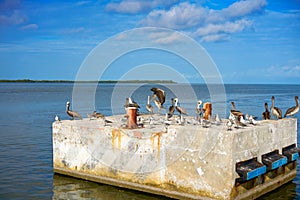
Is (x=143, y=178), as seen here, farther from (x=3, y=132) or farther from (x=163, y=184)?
(x=3, y=132)

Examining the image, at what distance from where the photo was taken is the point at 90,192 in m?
15.8

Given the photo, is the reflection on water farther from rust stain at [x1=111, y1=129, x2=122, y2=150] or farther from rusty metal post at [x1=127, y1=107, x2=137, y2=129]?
rusty metal post at [x1=127, y1=107, x2=137, y2=129]

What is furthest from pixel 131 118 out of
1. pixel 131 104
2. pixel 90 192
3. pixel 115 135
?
pixel 90 192

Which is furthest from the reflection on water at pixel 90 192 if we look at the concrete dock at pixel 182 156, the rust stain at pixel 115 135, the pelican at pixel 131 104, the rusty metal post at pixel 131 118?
the pelican at pixel 131 104

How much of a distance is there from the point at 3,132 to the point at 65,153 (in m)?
14.4

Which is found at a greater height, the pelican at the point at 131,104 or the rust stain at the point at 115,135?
the pelican at the point at 131,104

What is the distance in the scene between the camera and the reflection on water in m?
15.1

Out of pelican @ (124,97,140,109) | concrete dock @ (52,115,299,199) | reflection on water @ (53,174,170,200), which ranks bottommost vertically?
reflection on water @ (53,174,170,200)

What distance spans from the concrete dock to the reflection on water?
241mm

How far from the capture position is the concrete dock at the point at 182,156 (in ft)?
43.2

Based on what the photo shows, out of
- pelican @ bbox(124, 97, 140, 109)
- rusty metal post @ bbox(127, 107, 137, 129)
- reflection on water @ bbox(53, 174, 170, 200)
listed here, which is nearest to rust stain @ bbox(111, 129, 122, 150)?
rusty metal post @ bbox(127, 107, 137, 129)

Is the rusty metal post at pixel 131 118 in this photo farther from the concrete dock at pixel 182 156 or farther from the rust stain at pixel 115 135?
the rust stain at pixel 115 135

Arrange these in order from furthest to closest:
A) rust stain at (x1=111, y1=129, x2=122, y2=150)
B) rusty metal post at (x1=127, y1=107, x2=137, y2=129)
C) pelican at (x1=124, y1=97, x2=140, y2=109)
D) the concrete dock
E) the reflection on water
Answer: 1. pelican at (x1=124, y1=97, x2=140, y2=109)
2. rusty metal post at (x1=127, y1=107, x2=137, y2=129)
3. rust stain at (x1=111, y1=129, x2=122, y2=150)
4. the reflection on water
5. the concrete dock

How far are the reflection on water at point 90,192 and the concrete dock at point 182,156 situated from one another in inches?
9.5
